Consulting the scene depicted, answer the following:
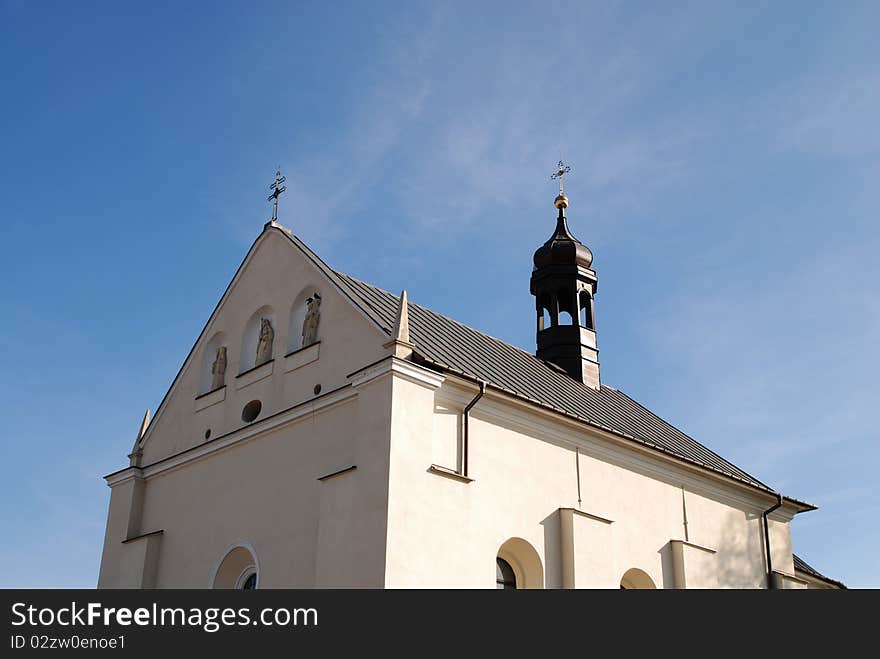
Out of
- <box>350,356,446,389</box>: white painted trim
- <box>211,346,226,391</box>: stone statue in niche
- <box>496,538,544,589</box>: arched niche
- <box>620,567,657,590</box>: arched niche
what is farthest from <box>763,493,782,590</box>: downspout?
<box>211,346,226,391</box>: stone statue in niche

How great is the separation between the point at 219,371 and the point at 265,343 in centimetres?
138

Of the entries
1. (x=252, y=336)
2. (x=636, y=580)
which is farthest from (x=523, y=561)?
(x=252, y=336)

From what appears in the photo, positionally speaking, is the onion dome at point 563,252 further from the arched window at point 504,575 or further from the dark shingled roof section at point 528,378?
the arched window at point 504,575

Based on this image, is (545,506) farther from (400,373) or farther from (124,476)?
(124,476)

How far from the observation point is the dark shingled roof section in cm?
1755

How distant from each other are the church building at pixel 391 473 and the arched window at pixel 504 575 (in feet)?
0.12

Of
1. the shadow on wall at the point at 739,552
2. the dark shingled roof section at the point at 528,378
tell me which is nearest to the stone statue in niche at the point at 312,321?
the dark shingled roof section at the point at 528,378

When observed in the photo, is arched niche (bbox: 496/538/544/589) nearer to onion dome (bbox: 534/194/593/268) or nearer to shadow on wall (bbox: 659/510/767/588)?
shadow on wall (bbox: 659/510/767/588)
